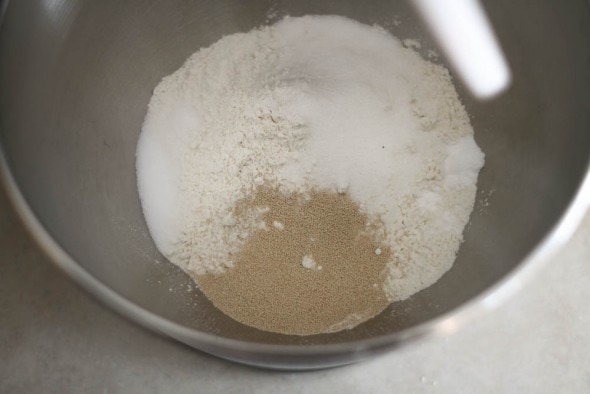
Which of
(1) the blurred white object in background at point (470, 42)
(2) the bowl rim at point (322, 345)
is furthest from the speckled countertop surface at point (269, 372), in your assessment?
(1) the blurred white object in background at point (470, 42)

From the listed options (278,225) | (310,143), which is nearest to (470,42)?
(310,143)

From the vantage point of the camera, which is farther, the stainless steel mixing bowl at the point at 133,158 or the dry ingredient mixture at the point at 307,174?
the dry ingredient mixture at the point at 307,174

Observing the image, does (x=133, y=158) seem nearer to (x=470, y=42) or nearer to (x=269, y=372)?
(x=269, y=372)

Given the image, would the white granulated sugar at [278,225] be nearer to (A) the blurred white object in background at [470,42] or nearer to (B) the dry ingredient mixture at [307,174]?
(B) the dry ingredient mixture at [307,174]

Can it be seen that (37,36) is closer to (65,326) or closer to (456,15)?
(65,326)

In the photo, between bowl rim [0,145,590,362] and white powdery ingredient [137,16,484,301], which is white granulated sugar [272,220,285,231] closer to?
white powdery ingredient [137,16,484,301]

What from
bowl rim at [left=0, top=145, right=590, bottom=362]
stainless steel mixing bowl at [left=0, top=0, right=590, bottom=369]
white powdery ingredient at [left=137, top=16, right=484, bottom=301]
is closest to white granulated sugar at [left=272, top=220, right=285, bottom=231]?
white powdery ingredient at [left=137, top=16, right=484, bottom=301]
